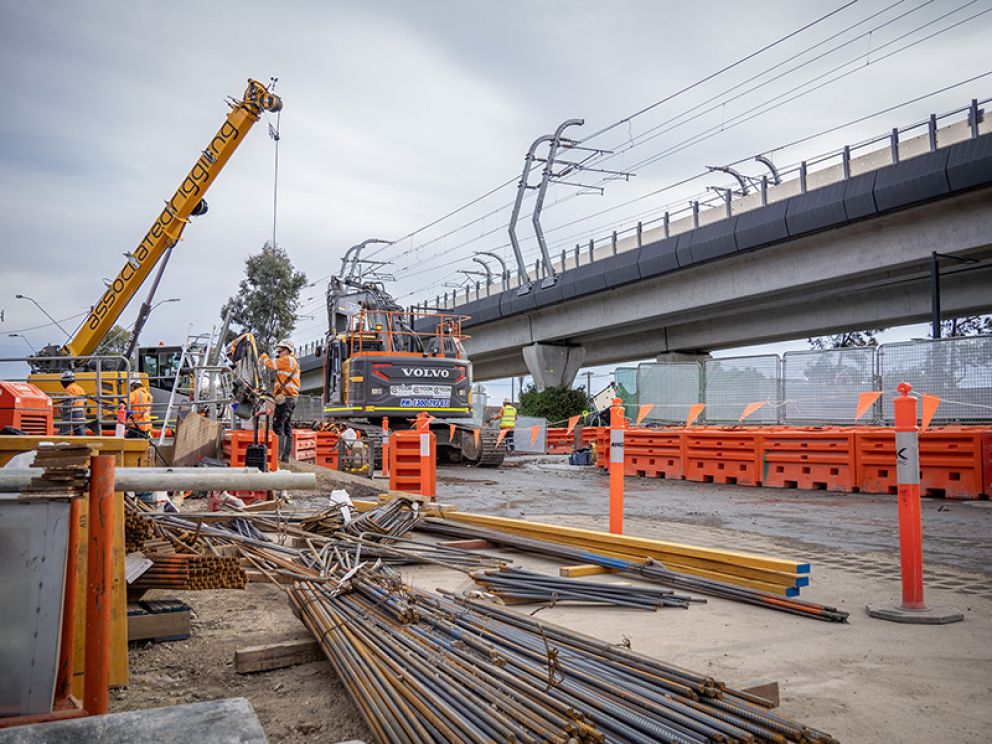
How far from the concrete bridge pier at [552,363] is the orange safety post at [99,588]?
36.5 metres

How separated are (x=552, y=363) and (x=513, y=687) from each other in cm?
3639

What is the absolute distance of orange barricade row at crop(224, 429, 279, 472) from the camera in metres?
12.8

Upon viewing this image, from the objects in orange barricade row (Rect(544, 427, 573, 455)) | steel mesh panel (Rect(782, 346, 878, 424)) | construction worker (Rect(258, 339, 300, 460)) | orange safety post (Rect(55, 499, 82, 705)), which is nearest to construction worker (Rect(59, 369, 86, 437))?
construction worker (Rect(258, 339, 300, 460))

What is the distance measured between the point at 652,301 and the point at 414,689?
95.5ft

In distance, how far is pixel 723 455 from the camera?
664 inches

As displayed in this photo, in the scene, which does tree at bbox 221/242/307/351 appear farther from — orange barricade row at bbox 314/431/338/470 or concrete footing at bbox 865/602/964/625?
concrete footing at bbox 865/602/964/625

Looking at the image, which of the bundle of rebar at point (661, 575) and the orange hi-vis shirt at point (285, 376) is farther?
the orange hi-vis shirt at point (285, 376)

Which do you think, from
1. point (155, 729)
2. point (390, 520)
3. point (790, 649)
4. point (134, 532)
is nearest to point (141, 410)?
point (390, 520)

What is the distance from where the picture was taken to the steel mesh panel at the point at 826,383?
16484 millimetres

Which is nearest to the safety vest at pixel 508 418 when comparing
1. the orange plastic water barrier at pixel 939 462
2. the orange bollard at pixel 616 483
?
the orange plastic water barrier at pixel 939 462

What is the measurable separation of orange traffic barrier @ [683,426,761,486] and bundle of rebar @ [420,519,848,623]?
951 centimetres

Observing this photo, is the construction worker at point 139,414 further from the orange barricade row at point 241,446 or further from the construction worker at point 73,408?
the orange barricade row at point 241,446

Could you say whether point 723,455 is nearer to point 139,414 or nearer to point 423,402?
point 423,402

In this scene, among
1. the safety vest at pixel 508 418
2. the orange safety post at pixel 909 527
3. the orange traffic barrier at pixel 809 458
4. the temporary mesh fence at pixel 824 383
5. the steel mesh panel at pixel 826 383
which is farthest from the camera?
the safety vest at pixel 508 418
